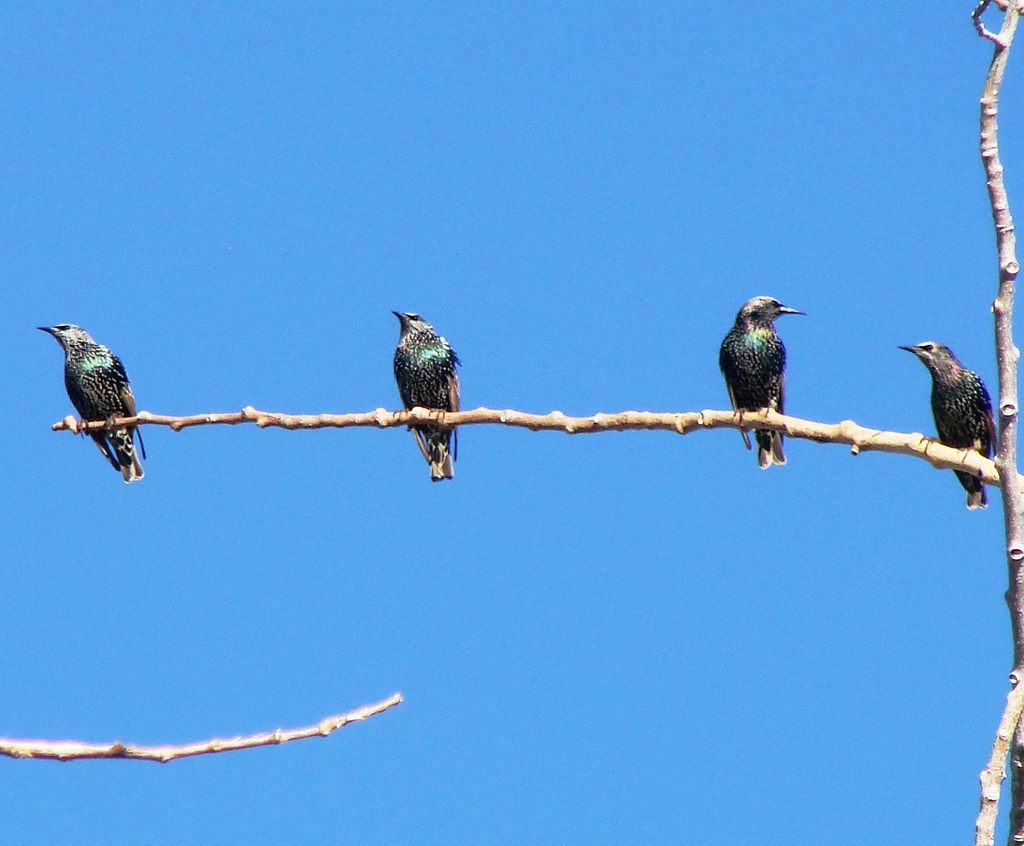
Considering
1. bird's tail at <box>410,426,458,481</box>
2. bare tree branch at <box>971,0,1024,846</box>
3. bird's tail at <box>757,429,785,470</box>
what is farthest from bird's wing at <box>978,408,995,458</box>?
bare tree branch at <box>971,0,1024,846</box>

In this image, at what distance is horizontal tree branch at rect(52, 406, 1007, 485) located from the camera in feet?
12.9

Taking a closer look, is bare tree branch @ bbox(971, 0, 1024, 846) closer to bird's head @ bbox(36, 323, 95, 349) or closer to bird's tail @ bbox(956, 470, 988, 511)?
bird's tail @ bbox(956, 470, 988, 511)

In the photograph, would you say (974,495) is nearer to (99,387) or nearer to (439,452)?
(439,452)

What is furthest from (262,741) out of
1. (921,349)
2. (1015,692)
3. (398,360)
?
(398,360)

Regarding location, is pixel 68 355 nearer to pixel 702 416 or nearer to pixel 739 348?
pixel 739 348

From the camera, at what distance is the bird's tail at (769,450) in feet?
27.1

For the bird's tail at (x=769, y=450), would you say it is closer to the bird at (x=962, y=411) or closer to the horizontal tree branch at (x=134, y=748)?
the bird at (x=962, y=411)

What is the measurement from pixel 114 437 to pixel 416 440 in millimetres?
2046

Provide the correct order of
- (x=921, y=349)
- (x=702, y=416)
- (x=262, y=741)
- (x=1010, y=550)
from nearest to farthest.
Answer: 1. (x=262, y=741)
2. (x=1010, y=550)
3. (x=702, y=416)
4. (x=921, y=349)

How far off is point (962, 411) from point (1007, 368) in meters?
5.29

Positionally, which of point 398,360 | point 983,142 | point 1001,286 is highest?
point 398,360

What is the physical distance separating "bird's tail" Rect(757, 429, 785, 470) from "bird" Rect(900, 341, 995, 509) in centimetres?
86

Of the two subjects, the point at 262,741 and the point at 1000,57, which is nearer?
the point at 262,741

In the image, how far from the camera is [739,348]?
8.76 metres
